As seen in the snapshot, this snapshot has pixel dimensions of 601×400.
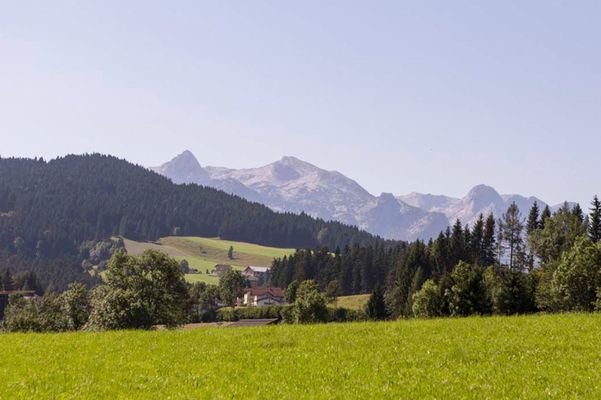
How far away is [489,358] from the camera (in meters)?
20.9

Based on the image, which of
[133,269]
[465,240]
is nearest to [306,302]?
[133,269]

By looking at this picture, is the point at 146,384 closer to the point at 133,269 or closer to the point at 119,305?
the point at 119,305

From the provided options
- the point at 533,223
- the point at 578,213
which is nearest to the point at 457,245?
the point at 533,223

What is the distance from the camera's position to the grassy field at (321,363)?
56.1 feet

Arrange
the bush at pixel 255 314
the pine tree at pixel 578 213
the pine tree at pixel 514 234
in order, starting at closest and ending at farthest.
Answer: the pine tree at pixel 578 213
the pine tree at pixel 514 234
the bush at pixel 255 314

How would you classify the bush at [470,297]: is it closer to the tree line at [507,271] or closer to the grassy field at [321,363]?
the tree line at [507,271]

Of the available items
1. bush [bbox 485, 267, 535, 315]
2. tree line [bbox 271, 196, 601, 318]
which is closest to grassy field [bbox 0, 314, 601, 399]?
tree line [bbox 271, 196, 601, 318]

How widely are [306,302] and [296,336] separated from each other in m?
92.4

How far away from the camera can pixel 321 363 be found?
69.3 feet

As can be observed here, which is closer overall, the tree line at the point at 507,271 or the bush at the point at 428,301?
the tree line at the point at 507,271

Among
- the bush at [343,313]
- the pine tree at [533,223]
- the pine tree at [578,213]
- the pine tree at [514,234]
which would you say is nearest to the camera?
the pine tree at [578,213]

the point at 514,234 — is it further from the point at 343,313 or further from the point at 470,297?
the point at 470,297

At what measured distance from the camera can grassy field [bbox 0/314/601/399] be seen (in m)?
17.1

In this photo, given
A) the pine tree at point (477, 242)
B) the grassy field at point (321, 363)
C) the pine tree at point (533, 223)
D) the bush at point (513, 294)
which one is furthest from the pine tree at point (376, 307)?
the grassy field at point (321, 363)
